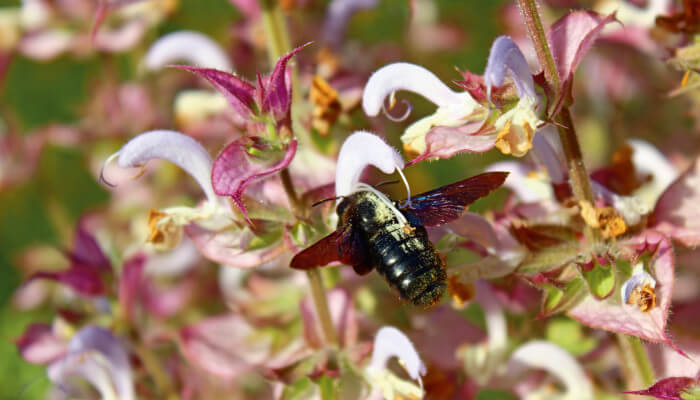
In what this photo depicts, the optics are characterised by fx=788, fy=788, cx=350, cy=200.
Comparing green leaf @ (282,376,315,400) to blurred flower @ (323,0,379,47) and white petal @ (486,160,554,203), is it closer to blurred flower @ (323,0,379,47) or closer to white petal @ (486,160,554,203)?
white petal @ (486,160,554,203)

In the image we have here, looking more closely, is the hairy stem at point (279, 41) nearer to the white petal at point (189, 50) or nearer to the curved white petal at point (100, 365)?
the white petal at point (189, 50)

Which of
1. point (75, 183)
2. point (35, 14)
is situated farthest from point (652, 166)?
point (75, 183)

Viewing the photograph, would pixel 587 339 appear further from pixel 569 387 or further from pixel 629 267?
pixel 629 267

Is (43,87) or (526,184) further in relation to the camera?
(43,87)

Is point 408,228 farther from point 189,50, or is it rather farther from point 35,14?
point 35,14

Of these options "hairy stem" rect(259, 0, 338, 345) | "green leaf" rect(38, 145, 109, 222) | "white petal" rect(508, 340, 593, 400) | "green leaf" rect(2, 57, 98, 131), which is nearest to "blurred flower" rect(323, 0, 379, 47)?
"hairy stem" rect(259, 0, 338, 345)
